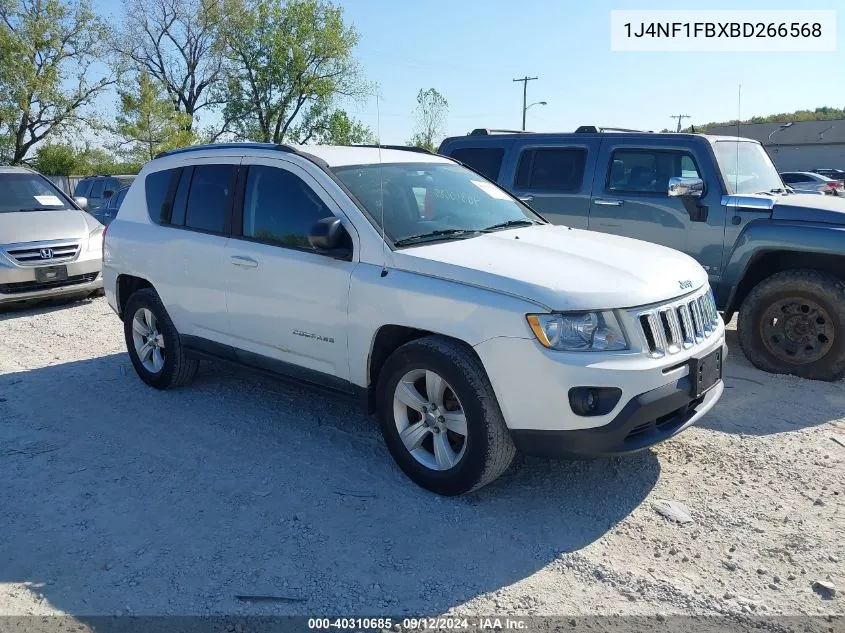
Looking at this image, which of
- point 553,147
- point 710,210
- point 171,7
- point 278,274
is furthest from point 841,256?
point 171,7

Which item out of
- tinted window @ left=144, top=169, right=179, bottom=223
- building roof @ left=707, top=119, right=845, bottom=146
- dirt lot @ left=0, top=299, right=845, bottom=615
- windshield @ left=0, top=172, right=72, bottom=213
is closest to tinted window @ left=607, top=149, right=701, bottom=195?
dirt lot @ left=0, top=299, right=845, bottom=615

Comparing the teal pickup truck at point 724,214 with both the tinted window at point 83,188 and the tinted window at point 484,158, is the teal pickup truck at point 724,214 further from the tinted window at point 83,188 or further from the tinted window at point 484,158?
the tinted window at point 83,188

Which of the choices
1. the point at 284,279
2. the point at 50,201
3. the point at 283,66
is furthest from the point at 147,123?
the point at 284,279

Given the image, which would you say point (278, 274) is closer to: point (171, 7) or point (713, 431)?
point (713, 431)

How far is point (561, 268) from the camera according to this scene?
3666 mm

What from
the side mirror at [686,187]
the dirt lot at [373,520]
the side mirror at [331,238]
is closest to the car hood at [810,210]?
the side mirror at [686,187]

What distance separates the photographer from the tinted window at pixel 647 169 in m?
6.66

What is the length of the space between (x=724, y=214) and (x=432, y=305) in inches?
150

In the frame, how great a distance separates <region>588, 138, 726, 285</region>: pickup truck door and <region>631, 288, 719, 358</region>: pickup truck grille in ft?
8.32

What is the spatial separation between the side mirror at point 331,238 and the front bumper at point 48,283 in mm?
5826

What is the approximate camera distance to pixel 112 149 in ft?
119

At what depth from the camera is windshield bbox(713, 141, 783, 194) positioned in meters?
6.52

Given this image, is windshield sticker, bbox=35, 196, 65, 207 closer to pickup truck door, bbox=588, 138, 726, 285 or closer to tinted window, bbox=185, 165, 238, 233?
tinted window, bbox=185, 165, 238, 233

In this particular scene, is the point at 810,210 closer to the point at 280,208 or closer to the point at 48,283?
the point at 280,208
